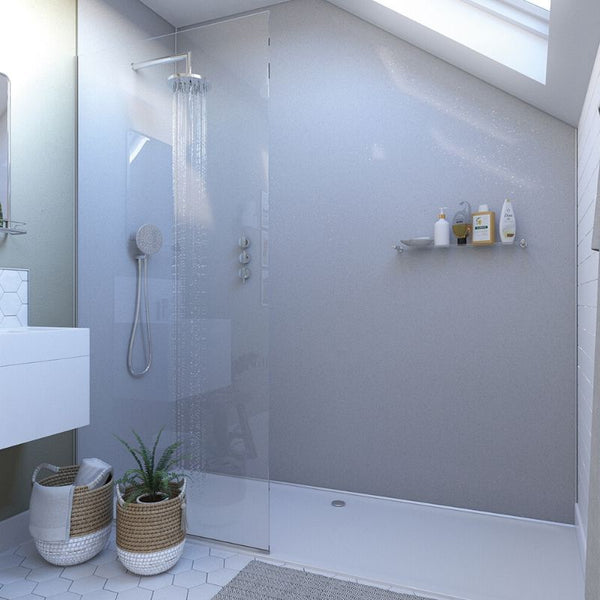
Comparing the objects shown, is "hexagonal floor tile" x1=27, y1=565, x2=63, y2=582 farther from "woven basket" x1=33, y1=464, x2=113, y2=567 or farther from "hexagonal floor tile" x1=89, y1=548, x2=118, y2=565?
"hexagonal floor tile" x1=89, y1=548, x2=118, y2=565

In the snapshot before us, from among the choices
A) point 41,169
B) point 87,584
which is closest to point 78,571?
point 87,584

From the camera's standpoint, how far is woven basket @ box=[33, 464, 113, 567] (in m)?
2.27

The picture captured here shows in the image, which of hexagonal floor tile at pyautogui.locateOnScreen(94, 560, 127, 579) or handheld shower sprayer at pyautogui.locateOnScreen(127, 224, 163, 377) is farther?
handheld shower sprayer at pyautogui.locateOnScreen(127, 224, 163, 377)

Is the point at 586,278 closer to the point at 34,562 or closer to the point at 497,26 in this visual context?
the point at 497,26

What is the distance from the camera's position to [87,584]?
7.14ft

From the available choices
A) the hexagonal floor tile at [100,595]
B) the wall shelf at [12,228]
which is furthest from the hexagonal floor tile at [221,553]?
the wall shelf at [12,228]

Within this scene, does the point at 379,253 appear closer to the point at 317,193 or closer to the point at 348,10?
the point at 317,193

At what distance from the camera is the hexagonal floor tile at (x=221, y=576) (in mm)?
2188

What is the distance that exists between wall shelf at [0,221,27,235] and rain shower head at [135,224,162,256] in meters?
0.51

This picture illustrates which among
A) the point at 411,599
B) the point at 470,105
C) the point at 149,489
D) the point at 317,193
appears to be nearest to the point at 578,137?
the point at 470,105

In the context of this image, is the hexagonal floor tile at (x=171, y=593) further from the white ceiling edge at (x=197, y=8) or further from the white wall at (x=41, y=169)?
the white ceiling edge at (x=197, y=8)

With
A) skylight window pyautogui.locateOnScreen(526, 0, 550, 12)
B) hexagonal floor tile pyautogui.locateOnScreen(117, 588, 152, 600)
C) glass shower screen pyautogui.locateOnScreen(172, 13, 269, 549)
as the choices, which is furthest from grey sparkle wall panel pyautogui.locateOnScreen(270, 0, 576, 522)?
hexagonal floor tile pyautogui.locateOnScreen(117, 588, 152, 600)

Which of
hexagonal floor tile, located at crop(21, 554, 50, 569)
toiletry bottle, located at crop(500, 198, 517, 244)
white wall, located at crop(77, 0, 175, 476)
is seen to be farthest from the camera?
toiletry bottle, located at crop(500, 198, 517, 244)

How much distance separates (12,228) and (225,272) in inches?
39.8
